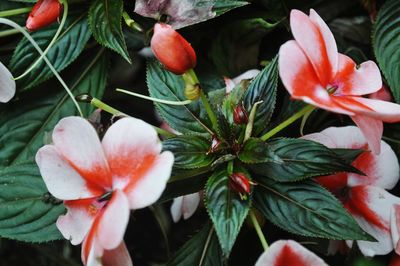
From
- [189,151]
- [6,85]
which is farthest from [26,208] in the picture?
[189,151]

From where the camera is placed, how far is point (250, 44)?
1.25m

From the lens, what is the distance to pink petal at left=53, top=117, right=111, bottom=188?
820 mm

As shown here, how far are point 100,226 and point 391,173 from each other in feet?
1.46

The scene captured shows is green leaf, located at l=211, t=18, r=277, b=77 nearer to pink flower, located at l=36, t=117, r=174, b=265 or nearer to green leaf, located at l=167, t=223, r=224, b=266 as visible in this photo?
green leaf, located at l=167, t=223, r=224, b=266

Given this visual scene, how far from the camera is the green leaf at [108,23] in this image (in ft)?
3.39

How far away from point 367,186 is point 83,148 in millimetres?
395

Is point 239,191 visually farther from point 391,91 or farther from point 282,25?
point 282,25

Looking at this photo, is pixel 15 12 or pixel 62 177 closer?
pixel 62 177

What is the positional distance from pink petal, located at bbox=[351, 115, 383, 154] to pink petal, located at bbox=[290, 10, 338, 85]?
6 centimetres

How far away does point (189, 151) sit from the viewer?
2.91ft

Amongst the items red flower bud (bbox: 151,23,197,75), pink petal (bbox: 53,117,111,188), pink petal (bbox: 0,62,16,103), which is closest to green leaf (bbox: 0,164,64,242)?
pink petal (bbox: 0,62,16,103)

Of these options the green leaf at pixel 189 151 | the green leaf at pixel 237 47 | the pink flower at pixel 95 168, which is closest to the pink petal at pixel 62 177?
the pink flower at pixel 95 168

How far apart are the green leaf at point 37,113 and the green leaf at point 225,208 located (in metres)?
0.36

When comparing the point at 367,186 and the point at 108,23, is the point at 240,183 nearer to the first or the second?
the point at 367,186
